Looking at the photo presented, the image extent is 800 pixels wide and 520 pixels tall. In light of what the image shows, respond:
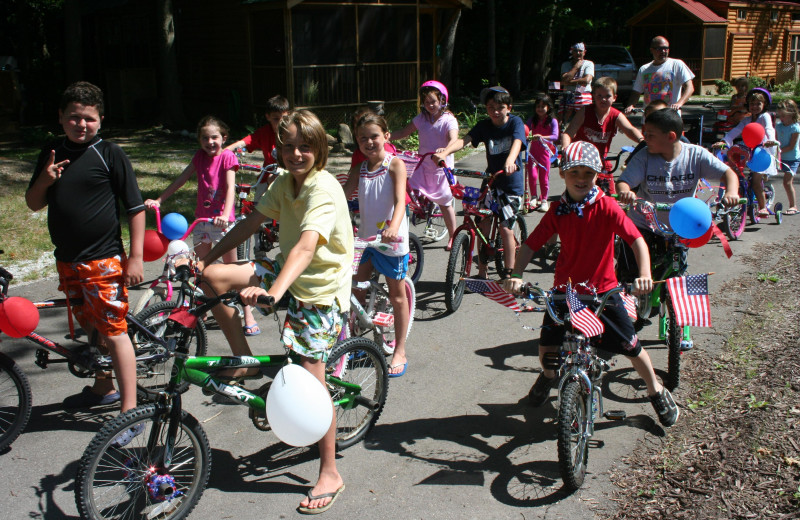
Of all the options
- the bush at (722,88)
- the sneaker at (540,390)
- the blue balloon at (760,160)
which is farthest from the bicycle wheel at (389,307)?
the bush at (722,88)

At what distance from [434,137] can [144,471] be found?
5.08 metres

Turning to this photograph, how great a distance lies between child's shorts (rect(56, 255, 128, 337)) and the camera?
4230 mm

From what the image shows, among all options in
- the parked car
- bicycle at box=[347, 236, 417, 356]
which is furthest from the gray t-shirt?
the parked car

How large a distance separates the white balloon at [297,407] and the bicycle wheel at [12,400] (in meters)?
1.78

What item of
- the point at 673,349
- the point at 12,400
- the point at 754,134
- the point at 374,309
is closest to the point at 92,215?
the point at 12,400

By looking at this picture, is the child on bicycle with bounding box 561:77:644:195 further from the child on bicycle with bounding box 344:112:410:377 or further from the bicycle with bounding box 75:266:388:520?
the bicycle with bounding box 75:266:388:520

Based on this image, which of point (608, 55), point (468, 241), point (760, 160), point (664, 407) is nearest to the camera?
point (664, 407)

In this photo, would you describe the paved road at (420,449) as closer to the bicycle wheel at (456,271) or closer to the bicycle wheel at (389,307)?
the bicycle wheel at (389,307)

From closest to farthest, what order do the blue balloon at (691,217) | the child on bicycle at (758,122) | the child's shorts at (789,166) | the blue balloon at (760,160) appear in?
the blue balloon at (691,217)
the blue balloon at (760,160)
the child on bicycle at (758,122)
the child's shorts at (789,166)

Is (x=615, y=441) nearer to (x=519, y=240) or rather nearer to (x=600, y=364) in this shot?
(x=600, y=364)

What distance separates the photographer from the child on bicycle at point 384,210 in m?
5.19

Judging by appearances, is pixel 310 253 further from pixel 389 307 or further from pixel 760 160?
pixel 760 160

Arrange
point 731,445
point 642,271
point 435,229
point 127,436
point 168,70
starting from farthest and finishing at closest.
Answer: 1. point 168,70
2. point 435,229
3. point 731,445
4. point 642,271
5. point 127,436

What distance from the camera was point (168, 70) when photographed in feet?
60.4
